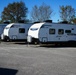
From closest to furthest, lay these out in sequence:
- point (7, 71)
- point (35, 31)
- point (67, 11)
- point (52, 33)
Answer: point (7, 71)
point (35, 31)
point (52, 33)
point (67, 11)

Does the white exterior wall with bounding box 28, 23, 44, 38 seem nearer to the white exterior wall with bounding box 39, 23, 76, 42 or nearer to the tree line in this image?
the white exterior wall with bounding box 39, 23, 76, 42

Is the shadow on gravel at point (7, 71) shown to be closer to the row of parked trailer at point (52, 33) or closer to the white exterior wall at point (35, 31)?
the row of parked trailer at point (52, 33)

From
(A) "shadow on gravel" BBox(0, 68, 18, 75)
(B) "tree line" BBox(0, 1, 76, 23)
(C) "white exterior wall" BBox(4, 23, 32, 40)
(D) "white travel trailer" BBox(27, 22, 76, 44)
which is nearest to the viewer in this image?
(A) "shadow on gravel" BBox(0, 68, 18, 75)

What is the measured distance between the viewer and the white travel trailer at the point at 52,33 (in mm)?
25125

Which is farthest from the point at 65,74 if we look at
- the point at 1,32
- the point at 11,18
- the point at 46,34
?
the point at 11,18

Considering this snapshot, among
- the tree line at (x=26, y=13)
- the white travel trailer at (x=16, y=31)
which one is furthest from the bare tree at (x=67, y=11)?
the white travel trailer at (x=16, y=31)

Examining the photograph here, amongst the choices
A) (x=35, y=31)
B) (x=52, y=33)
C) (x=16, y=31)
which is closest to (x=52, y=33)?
(x=52, y=33)

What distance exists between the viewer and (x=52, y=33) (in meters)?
25.8

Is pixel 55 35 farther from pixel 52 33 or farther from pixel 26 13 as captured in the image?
pixel 26 13

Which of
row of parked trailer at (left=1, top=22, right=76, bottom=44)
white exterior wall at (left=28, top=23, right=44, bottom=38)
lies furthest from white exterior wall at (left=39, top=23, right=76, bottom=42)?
white exterior wall at (left=28, top=23, right=44, bottom=38)

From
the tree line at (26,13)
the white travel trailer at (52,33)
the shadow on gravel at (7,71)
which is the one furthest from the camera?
the tree line at (26,13)

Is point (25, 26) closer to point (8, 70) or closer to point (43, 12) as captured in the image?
point (8, 70)

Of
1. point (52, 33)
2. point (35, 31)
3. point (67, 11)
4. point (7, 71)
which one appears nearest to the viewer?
point (7, 71)

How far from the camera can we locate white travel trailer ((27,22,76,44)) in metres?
25.1
